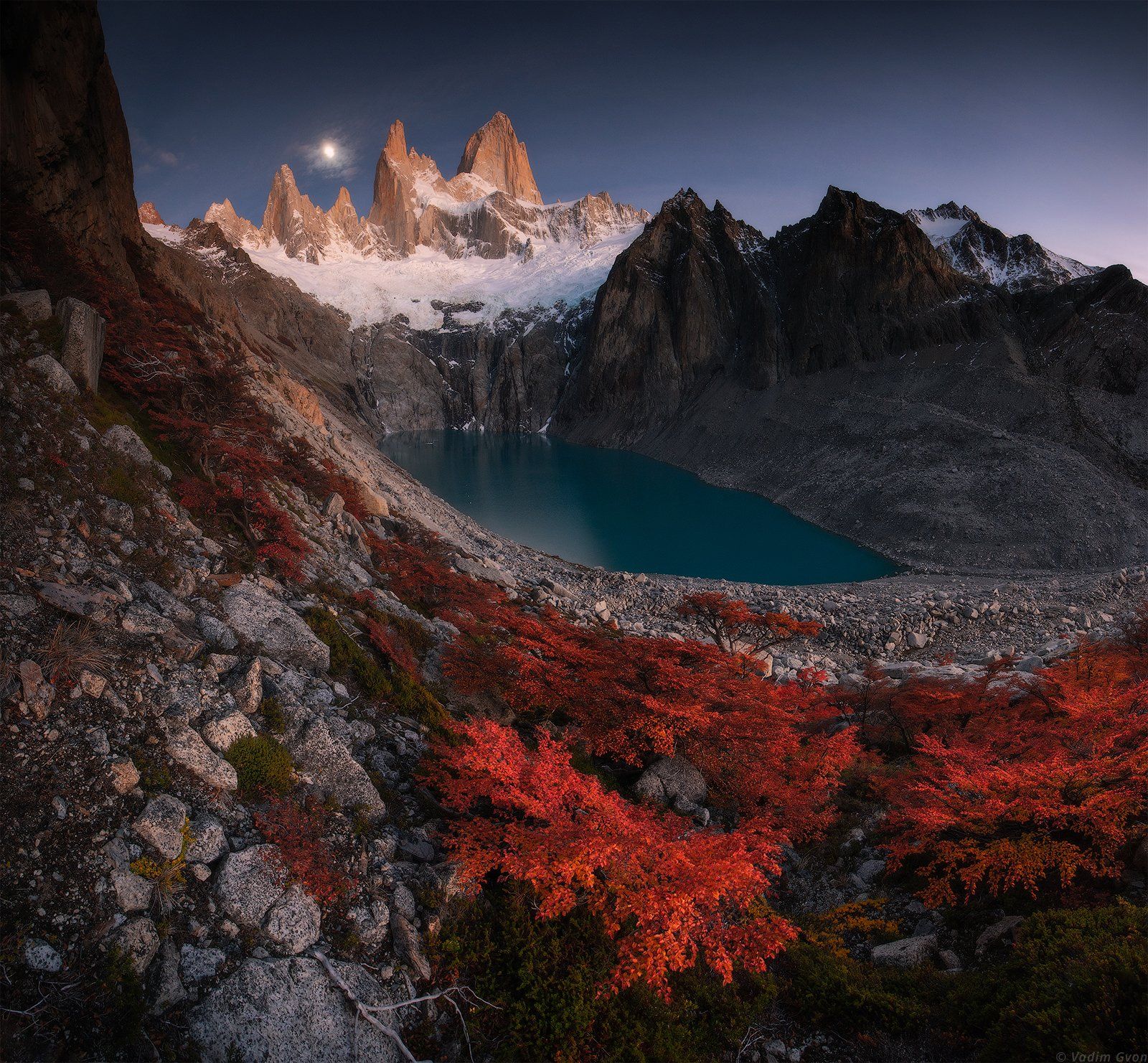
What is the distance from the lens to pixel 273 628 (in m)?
9.20

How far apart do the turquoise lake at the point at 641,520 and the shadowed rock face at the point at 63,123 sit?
106 ft

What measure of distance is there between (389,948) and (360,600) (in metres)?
7.57

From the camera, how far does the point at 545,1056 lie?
19.9ft

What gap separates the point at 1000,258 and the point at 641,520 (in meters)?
74.2

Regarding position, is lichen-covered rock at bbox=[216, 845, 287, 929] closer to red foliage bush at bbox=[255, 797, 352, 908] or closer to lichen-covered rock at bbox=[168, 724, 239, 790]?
red foliage bush at bbox=[255, 797, 352, 908]

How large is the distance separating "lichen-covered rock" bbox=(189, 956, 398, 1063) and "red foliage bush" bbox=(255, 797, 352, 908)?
640 millimetres

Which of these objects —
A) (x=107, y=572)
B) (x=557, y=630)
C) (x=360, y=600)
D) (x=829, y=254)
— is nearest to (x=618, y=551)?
(x=557, y=630)

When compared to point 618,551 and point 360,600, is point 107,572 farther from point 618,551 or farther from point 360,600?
point 618,551

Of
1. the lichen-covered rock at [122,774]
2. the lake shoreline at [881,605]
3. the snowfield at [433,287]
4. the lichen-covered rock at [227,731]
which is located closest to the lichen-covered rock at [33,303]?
the lichen-covered rock at [227,731]

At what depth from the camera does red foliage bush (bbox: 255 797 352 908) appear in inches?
240

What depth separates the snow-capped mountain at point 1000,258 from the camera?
8031 cm

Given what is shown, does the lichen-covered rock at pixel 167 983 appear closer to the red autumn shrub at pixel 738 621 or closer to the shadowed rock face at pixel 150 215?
the red autumn shrub at pixel 738 621

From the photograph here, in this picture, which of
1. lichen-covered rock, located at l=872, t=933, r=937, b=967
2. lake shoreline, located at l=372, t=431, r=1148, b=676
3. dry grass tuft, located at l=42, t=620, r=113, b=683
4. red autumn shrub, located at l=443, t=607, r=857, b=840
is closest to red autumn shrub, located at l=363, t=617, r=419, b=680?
red autumn shrub, located at l=443, t=607, r=857, b=840

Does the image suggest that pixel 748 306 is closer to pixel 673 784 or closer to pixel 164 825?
pixel 673 784
